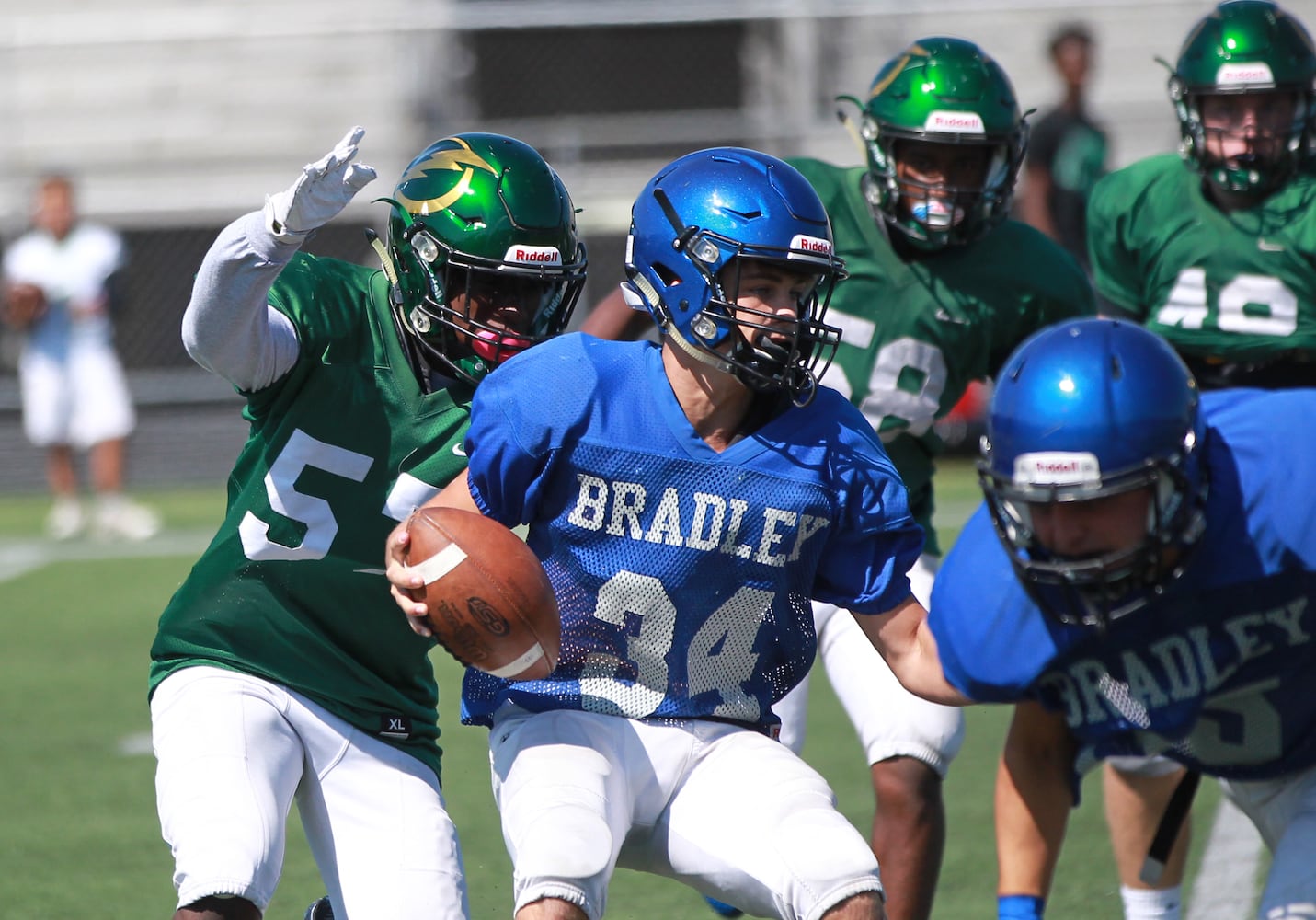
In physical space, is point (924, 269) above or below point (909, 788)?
above

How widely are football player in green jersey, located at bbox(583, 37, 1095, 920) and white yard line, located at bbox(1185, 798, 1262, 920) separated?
3.28ft

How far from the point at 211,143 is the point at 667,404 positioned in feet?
35.7

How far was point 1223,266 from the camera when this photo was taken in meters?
4.37

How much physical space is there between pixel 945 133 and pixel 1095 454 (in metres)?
1.78

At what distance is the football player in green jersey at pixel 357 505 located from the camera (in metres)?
3.16

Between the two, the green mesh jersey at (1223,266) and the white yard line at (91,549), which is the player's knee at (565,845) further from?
the white yard line at (91,549)

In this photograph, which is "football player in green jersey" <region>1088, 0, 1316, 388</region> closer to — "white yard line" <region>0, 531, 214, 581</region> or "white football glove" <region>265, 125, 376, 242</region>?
"white football glove" <region>265, 125, 376, 242</region>

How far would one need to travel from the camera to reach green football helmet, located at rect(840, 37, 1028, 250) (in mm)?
3990

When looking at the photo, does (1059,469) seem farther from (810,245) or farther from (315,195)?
(315,195)

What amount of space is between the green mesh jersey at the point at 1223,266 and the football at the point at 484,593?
88.9 inches

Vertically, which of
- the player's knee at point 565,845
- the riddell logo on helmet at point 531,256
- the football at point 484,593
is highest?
the riddell logo on helmet at point 531,256

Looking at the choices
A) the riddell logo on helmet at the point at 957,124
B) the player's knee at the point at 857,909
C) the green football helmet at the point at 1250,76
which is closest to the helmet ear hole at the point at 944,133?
the riddell logo on helmet at the point at 957,124

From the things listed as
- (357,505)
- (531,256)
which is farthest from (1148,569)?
(357,505)

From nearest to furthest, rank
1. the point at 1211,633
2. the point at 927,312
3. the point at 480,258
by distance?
the point at 1211,633 < the point at 480,258 < the point at 927,312
